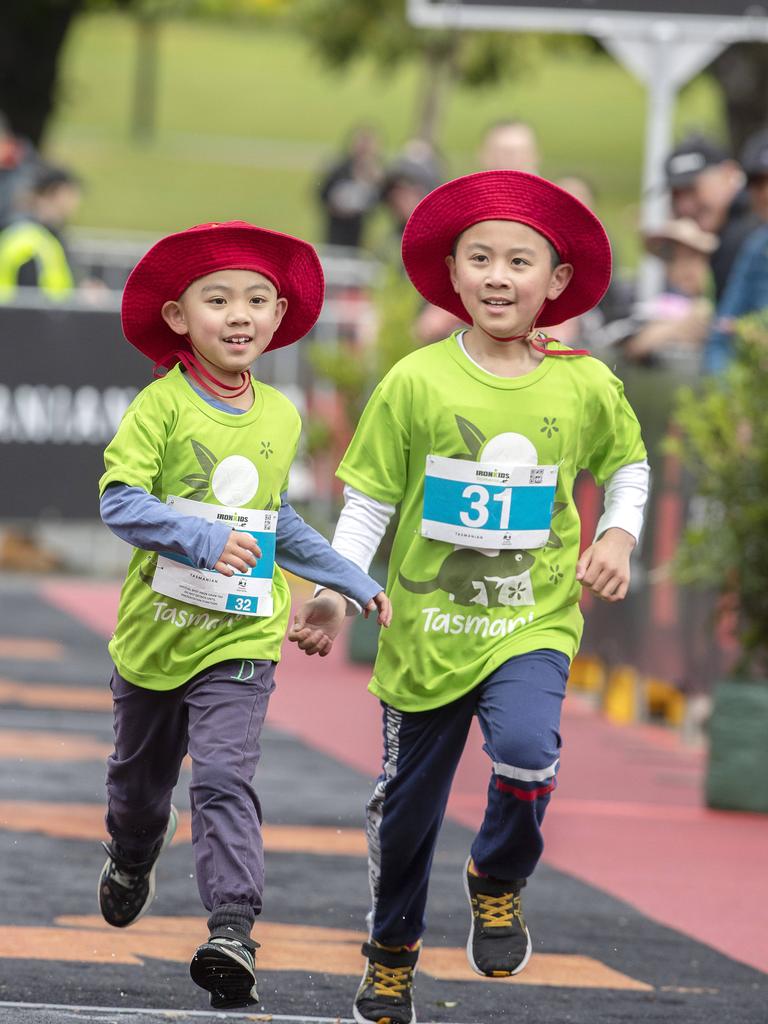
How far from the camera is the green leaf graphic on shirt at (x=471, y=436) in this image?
498 centimetres

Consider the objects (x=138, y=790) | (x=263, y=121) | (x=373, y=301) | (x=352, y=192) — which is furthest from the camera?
(x=263, y=121)

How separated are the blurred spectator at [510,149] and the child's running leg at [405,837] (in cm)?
389

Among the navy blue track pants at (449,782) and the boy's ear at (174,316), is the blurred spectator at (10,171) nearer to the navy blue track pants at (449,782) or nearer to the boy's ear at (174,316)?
the boy's ear at (174,316)

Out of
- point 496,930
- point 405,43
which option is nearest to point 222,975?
point 496,930

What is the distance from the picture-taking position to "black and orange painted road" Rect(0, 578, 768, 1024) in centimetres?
539

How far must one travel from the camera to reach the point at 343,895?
22.0 ft

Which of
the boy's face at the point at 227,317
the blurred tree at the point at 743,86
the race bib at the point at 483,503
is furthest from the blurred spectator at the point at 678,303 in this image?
the blurred tree at the point at 743,86

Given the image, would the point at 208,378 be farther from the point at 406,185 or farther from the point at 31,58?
the point at 31,58

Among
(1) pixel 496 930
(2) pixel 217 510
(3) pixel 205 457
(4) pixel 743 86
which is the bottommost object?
(1) pixel 496 930

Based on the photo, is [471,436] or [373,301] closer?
[471,436]

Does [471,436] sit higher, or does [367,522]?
[471,436]

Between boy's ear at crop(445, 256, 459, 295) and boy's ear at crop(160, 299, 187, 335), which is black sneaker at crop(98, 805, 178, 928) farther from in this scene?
boy's ear at crop(445, 256, 459, 295)

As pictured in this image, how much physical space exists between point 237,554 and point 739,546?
4.33m

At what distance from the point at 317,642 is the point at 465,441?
0.55m
